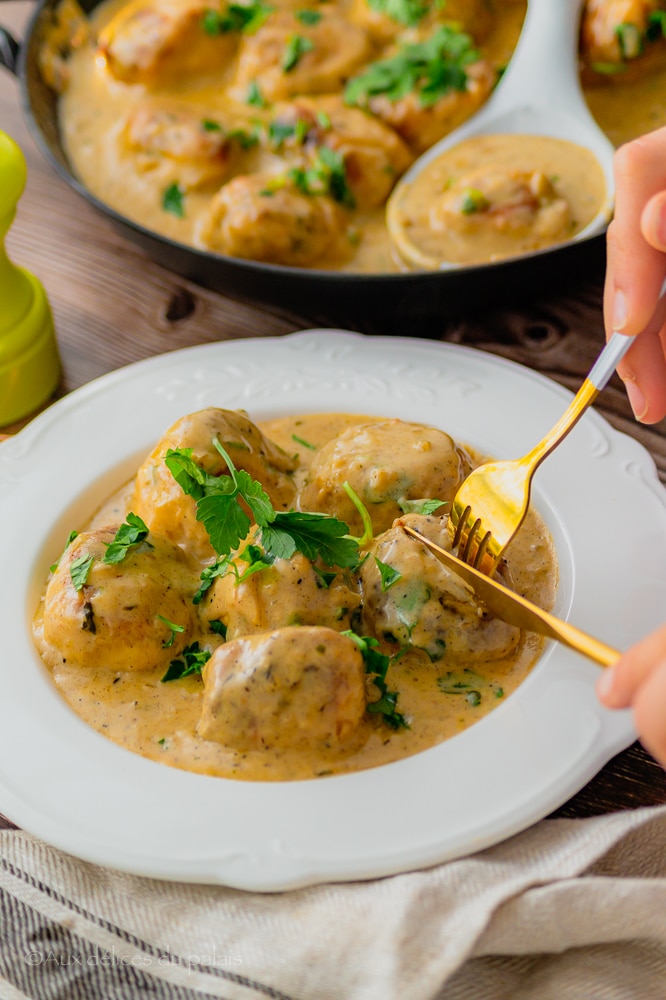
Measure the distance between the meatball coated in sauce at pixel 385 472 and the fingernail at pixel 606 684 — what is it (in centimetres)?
93

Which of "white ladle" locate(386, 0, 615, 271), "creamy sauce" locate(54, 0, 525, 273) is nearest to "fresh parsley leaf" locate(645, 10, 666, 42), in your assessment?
"white ladle" locate(386, 0, 615, 271)

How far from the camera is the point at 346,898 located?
209 cm

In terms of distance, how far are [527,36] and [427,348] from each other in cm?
149

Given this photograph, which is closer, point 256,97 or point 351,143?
point 351,143

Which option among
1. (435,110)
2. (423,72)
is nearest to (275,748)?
(435,110)

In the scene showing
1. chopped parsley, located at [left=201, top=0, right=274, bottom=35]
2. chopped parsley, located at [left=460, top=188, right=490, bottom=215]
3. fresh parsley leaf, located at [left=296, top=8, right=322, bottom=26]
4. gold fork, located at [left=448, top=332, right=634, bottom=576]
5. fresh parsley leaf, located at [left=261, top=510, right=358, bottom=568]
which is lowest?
fresh parsley leaf, located at [left=261, top=510, right=358, bottom=568]

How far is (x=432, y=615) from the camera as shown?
2420 mm

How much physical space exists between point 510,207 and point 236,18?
1710 mm

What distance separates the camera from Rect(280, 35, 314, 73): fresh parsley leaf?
4.27 metres

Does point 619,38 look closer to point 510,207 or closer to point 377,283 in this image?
point 510,207

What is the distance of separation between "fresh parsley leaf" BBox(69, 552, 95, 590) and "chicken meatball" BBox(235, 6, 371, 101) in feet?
8.37

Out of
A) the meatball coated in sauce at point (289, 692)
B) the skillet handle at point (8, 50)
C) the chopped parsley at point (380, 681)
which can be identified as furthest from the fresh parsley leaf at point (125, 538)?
the skillet handle at point (8, 50)

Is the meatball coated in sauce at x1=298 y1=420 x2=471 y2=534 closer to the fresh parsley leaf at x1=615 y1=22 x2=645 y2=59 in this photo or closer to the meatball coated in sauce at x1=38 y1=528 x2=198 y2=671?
the meatball coated in sauce at x1=38 y1=528 x2=198 y2=671

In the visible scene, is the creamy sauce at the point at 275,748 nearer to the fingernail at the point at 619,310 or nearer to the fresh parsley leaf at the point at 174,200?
the fingernail at the point at 619,310
